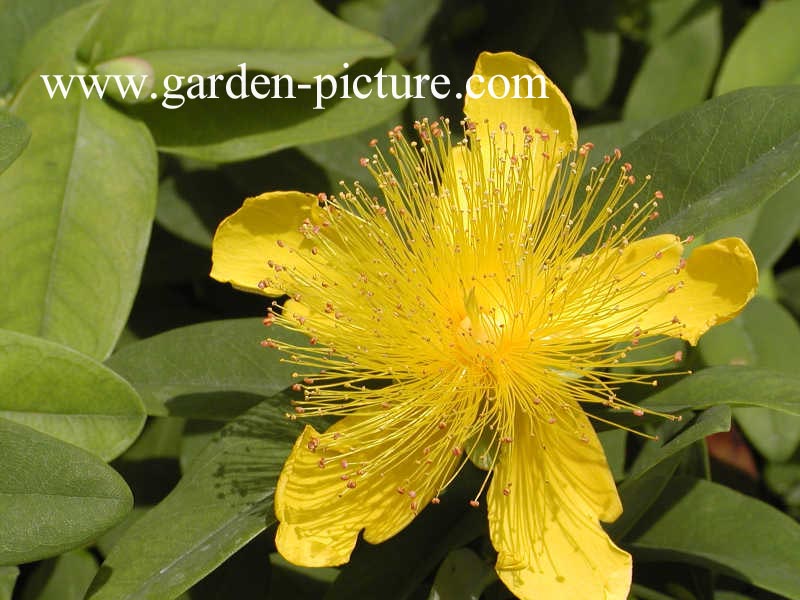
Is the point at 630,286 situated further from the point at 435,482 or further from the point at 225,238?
the point at 225,238

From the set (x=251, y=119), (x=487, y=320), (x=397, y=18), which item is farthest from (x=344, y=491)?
(x=397, y=18)

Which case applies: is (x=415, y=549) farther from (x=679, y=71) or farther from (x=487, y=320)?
(x=679, y=71)

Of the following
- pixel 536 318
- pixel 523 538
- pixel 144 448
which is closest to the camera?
pixel 523 538

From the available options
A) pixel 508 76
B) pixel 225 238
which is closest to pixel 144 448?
pixel 225 238

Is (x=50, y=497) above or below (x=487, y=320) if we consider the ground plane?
below

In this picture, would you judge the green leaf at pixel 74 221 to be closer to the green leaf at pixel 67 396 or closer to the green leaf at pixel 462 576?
the green leaf at pixel 67 396

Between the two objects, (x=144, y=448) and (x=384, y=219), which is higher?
(x=384, y=219)

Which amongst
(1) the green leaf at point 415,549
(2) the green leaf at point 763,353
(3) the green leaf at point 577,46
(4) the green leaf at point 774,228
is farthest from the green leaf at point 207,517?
(3) the green leaf at point 577,46

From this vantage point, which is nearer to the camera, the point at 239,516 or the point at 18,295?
the point at 239,516
